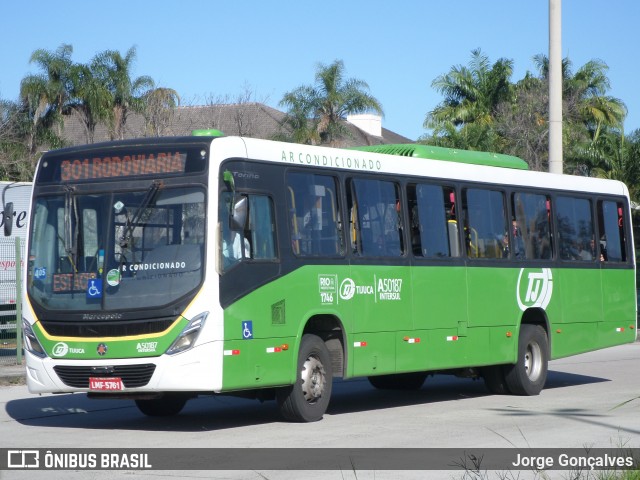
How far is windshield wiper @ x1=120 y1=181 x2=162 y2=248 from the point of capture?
12484 mm

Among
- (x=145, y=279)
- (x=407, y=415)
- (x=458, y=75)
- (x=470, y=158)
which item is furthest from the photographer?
(x=458, y=75)

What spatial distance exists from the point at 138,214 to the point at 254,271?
1399 millimetres

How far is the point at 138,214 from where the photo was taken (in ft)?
41.1

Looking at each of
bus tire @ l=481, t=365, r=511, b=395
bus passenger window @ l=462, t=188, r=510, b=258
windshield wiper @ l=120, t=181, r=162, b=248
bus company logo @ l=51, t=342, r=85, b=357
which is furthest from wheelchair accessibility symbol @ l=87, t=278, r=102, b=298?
bus tire @ l=481, t=365, r=511, b=395

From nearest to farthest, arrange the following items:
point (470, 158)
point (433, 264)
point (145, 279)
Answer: point (145, 279) → point (433, 264) → point (470, 158)

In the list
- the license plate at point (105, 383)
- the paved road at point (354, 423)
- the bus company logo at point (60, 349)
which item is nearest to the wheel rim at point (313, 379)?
the paved road at point (354, 423)

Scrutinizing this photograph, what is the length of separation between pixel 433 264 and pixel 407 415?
2264 millimetres

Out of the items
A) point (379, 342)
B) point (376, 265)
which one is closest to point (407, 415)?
point (379, 342)

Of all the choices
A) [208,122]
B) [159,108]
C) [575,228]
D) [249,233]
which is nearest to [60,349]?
[249,233]

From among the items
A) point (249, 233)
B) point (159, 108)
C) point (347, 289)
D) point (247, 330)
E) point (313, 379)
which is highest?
point (159, 108)

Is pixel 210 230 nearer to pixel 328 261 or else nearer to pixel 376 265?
pixel 328 261

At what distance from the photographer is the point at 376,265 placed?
1467cm

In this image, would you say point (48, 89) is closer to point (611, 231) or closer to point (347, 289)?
point (611, 231)

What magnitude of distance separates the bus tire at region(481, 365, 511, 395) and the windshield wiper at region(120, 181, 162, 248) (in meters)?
6.95
